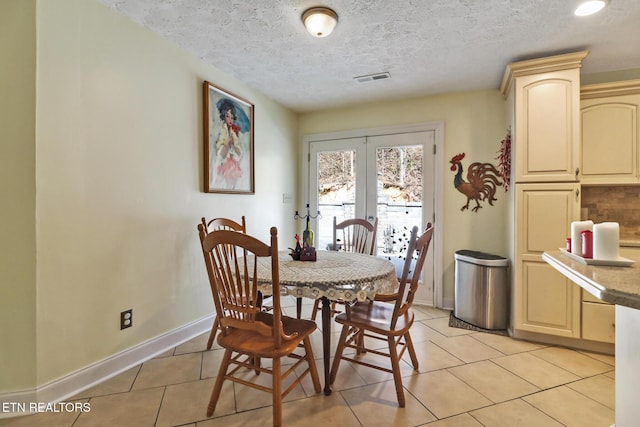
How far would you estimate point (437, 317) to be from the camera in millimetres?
3115

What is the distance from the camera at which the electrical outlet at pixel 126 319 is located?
203 cm

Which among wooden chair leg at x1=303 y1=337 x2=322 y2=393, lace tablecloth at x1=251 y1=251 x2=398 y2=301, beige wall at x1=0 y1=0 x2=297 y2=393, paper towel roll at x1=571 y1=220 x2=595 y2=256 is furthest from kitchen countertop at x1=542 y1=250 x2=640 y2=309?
beige wall at x1=0 y1=0 x2=297 y2=393

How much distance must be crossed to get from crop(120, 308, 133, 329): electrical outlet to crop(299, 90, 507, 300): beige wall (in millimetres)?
3002

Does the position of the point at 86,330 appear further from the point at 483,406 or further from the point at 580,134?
the point at 580,134

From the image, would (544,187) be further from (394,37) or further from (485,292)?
(394,37)

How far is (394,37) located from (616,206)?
245 cm

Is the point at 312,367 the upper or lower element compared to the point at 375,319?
lower

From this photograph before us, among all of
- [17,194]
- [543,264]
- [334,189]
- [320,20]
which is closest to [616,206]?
[543,264]

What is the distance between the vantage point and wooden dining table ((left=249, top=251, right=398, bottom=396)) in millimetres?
1577

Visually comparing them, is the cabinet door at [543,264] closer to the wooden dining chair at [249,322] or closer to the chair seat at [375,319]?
the chair seat at [375,319]

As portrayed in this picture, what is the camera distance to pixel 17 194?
1604 millimetres

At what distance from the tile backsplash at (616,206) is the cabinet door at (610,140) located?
22cm

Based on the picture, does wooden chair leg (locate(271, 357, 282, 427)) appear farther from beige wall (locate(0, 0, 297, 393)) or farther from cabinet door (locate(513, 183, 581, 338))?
cabinet door (locate(513, 183, 581, 338))

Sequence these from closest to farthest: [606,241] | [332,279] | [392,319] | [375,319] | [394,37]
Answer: [606,241], [332,279], [392,319], [375,319], [394,37]
